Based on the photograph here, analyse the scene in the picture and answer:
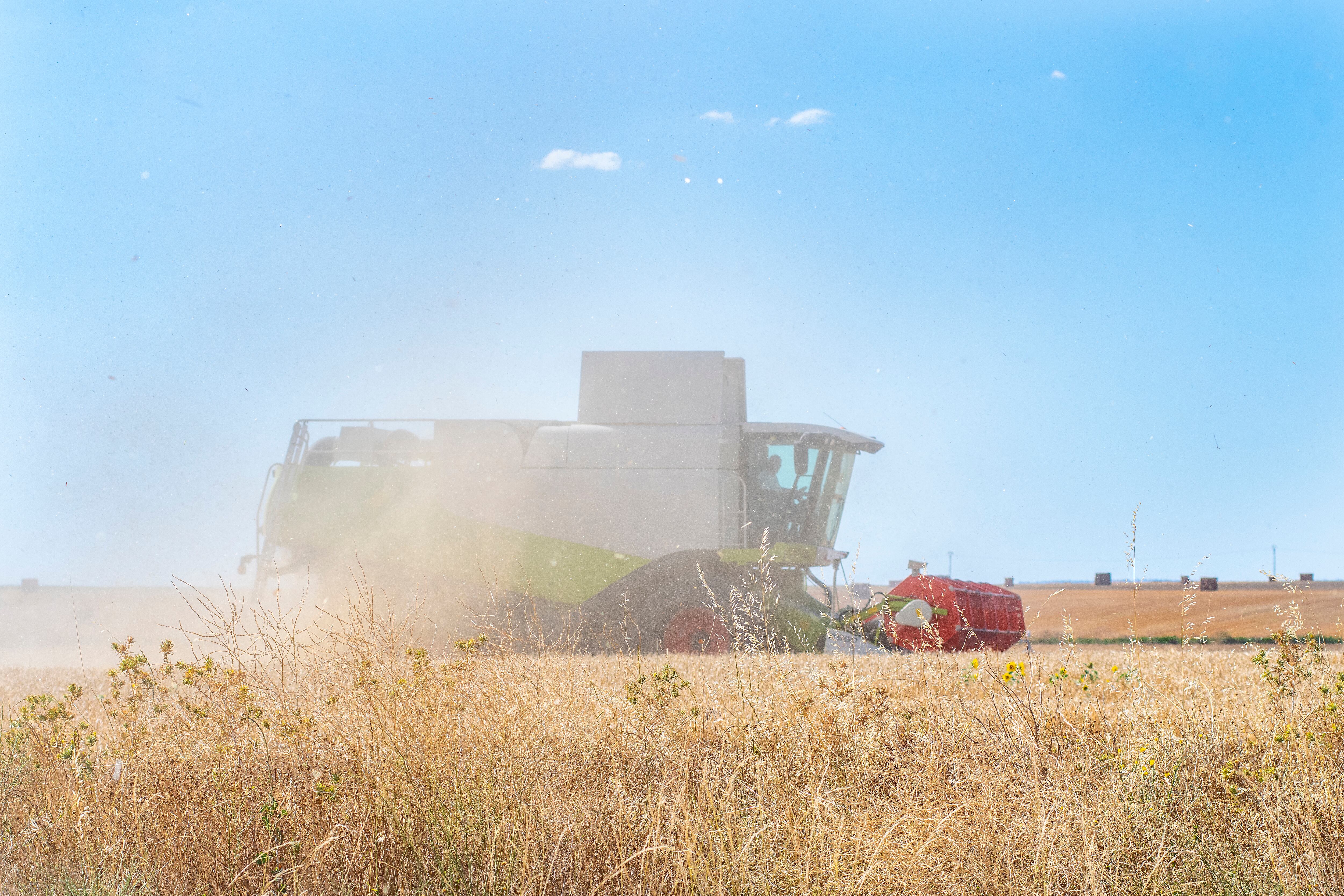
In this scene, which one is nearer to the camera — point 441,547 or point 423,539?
point 441,547

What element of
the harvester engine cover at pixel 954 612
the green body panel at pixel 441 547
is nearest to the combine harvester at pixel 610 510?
the green body panel at pixel 441 547

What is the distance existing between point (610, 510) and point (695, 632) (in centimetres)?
200

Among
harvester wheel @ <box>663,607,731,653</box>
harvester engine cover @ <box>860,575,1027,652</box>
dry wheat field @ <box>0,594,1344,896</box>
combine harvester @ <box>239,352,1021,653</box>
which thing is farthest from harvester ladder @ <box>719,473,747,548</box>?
dry wheat field @ <box>0,594,1344,896</box>

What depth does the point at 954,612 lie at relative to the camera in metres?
8.90

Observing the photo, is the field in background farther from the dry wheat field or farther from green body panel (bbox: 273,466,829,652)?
the dry wheat field

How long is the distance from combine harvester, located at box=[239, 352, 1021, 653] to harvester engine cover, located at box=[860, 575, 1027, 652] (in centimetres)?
110

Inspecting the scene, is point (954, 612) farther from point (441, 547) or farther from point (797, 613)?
point (441, 547)

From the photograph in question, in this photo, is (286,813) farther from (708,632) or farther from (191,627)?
(191,627)

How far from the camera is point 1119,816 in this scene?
253 centimetres

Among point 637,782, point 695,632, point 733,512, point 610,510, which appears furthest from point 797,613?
point 637,782

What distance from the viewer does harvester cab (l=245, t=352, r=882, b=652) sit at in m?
10.6

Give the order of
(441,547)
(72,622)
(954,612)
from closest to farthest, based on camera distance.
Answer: (954,612) < (441,547) < (72,622)

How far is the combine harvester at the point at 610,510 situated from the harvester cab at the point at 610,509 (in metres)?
0.02

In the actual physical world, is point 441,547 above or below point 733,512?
below
